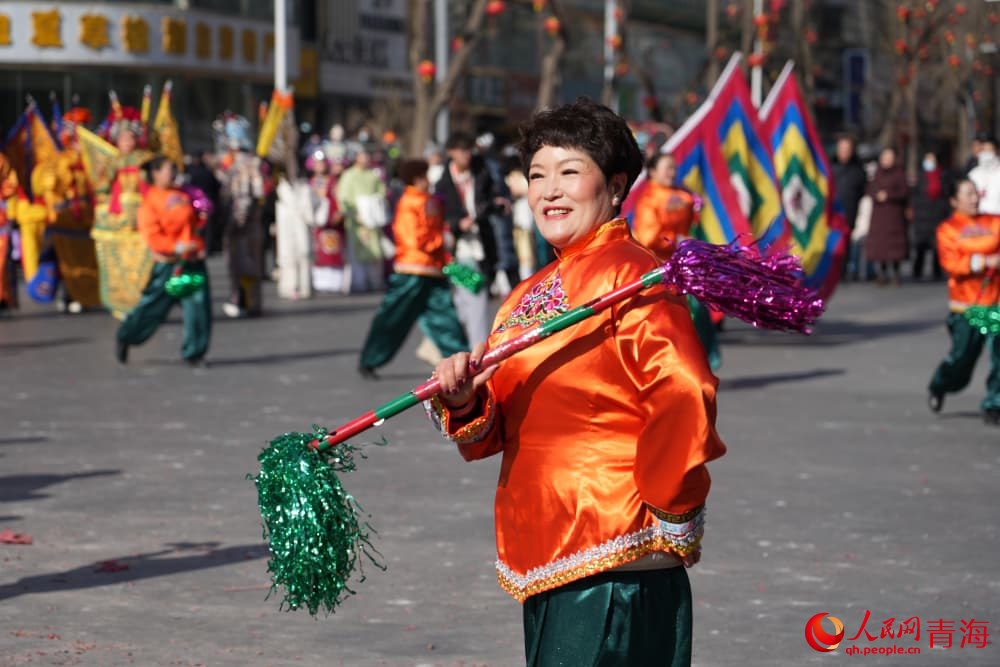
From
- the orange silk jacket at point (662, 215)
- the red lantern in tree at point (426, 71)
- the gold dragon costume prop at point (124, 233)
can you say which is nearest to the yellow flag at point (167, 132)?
the gold dragon costume prop at point (124, 233)

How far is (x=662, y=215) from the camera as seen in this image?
41.8ft

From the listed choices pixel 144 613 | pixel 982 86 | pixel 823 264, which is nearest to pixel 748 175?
pixel 823 264

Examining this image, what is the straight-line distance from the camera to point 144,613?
20.5 feet

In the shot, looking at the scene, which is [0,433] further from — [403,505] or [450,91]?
[450,91]

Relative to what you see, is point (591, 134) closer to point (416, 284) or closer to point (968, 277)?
point (968, 277)

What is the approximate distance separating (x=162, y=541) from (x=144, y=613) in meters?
1.17

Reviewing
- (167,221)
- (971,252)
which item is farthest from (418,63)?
(971,252)

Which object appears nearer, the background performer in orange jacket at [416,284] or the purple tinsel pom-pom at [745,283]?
the purple tinsel pom-pom at [745,283]

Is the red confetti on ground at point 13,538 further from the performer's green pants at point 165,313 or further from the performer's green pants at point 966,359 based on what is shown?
the performer's green pants at point 165,313

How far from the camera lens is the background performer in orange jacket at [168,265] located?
45.0 feet

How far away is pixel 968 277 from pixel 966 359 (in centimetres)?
49

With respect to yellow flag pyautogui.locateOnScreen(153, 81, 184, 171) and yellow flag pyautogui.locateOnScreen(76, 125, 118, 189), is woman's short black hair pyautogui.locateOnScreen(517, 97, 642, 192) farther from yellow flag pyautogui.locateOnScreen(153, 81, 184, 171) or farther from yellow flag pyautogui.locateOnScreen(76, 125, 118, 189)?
yellow flag pyautogui.locateOnScreen(153, 81, 184, 171)

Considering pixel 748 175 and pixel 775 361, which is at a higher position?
pixel 748 175

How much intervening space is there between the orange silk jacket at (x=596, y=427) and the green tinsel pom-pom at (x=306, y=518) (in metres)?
0.26
